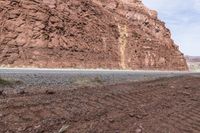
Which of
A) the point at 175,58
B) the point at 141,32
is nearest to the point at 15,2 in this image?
the point at 141,32

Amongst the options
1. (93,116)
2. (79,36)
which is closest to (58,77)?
(93,116)

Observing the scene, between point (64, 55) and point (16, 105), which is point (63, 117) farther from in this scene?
point (64, 55)

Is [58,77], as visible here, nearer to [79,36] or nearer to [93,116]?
[93,116]

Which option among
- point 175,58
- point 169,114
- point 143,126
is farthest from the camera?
point 175,58

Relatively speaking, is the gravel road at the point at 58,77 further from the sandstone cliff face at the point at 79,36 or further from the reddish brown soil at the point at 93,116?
the sandstone cliff face at the point at 79,36

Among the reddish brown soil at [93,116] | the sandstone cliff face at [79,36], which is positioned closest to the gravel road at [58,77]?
the reddish brown soil at [93,116]

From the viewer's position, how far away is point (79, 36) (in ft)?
207

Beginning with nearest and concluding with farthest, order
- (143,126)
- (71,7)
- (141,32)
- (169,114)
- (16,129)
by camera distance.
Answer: (16,129) < (143,126) < (169,114) < (71,7) < (141,32)

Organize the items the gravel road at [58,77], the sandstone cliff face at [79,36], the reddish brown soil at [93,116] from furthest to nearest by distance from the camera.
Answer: the sandstone cliff face at [79,36], the gravel road at [58,77], the reddish brown soil at [93,116]

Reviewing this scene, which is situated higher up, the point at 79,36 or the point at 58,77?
the point at 79,36

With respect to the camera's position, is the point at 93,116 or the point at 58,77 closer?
the point at 93,116

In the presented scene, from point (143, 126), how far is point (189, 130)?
1230 millimetres

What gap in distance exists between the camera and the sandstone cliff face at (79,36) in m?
54.3

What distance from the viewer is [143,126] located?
909 cm
